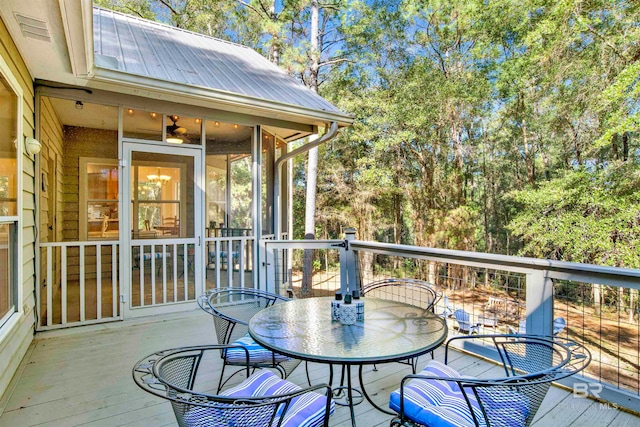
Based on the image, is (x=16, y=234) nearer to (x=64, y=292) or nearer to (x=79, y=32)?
(x=64, y=292)

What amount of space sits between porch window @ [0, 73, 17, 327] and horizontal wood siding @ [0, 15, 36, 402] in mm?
177

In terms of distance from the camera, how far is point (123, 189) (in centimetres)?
398

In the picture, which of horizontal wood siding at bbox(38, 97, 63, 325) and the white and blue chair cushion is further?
horizontal wood siding at bbox(38, 97, 63, 325)

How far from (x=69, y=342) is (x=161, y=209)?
1.62 meters

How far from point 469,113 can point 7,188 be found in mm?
11233

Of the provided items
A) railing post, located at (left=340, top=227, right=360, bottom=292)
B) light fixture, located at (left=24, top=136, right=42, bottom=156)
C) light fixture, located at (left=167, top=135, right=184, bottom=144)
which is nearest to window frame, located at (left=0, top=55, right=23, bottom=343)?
light fixture, located at (left=24, top=136, right=42, bottom=156)

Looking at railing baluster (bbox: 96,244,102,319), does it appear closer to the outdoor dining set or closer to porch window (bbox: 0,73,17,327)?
porch window (bbox: 0,73,17,327)

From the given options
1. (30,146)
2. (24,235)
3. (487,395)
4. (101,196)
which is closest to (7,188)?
(24,235)

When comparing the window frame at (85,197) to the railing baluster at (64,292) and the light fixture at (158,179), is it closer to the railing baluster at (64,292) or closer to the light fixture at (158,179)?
the railing baluster at (64,292)

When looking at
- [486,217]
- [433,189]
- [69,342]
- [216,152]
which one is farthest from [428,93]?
[69,342]

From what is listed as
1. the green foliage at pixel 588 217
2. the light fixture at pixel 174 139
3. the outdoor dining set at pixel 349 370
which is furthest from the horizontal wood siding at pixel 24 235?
the green foliage at pixel 588 217

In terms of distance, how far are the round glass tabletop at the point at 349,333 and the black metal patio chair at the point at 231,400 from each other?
0.19 m

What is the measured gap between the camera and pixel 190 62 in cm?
482

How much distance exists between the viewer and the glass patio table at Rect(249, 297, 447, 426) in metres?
1.56
